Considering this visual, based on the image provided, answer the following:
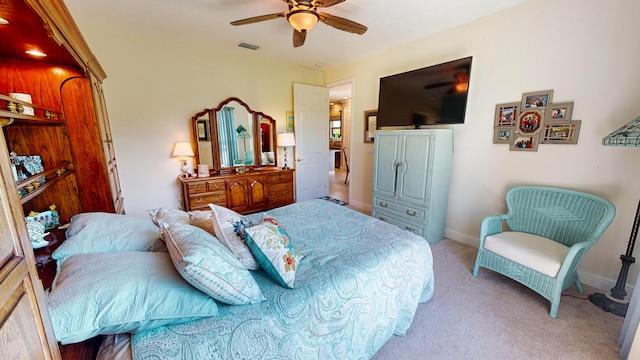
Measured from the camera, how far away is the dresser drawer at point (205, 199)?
3.34m

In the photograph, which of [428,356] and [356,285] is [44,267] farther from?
[428,356]

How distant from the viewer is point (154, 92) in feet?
10.7

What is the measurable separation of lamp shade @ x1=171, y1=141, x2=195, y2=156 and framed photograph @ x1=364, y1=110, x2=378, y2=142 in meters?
2.75

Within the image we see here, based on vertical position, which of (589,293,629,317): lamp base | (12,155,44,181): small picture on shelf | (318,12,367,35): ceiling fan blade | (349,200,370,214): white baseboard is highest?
(318,12,367,35): ceiling fan blade

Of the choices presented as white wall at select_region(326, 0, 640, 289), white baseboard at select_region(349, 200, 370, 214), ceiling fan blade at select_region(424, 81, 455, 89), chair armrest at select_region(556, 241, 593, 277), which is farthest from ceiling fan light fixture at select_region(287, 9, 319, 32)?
white baseboard at select_region(349, 200, 370, 214)

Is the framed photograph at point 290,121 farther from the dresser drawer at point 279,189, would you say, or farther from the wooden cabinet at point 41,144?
the wooden cabinet at point 41,144

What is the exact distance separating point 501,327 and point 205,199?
137 inches

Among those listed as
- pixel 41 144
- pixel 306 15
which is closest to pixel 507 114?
pixel 306 15

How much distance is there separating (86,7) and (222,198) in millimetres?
2473

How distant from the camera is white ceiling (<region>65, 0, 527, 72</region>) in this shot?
7.79 ft

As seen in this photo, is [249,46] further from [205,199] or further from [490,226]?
[490,226]

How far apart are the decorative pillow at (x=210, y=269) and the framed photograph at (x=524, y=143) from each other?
9.45 feet

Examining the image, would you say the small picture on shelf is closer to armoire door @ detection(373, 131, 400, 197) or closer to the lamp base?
armoire door @ detection(373, 131, 400, 197)

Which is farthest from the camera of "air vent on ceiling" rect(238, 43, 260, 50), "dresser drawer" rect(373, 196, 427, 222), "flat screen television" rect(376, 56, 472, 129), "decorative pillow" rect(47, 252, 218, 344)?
"air vent on ceiling" rect(238, 43, 260, 50)
